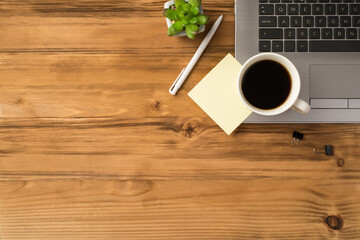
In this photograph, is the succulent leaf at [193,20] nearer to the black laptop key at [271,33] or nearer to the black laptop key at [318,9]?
the black laptop key at [271,33]

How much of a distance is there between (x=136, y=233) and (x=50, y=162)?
25 cm

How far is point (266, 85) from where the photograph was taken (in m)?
0.58

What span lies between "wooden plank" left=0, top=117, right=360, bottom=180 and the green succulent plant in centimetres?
19

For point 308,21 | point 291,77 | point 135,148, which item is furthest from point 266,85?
point 135,148

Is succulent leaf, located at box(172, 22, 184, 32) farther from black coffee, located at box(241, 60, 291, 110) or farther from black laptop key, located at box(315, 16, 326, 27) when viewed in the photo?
black laptop key, located at box(315, 16, 326, 27)

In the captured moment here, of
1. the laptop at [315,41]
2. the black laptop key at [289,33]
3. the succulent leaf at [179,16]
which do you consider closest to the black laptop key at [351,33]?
the laptop at [315,41]

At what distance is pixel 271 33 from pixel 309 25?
0.08m

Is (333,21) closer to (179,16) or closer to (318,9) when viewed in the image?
(318,9)

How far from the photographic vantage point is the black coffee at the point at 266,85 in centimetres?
57

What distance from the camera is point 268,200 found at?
2.10 ft

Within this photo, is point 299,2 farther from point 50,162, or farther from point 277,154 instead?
point 50,162

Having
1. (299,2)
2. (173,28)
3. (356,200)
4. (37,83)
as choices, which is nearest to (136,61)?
(173,28)

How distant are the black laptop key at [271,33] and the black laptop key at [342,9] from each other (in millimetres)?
121

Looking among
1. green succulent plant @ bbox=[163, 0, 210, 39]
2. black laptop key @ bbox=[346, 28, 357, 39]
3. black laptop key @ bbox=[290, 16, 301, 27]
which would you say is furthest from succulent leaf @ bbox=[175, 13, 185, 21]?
black laptop key @ bbox=[346, 28, 357, 39]
